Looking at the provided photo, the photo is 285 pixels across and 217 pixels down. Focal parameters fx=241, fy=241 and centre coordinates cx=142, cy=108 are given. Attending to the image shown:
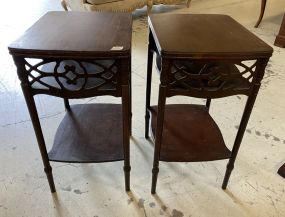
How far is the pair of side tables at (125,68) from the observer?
0.70 metres

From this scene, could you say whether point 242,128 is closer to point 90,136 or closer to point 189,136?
point 189,136

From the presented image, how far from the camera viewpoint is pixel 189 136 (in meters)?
1.09

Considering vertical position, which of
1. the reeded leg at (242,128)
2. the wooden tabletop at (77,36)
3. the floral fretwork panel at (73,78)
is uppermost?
the wooden tabletop at (77,36)

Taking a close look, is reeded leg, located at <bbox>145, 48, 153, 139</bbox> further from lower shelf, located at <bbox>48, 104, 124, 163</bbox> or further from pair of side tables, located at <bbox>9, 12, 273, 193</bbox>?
lower shelf, located at <bbox>48, 104, 124, 163</bbox>

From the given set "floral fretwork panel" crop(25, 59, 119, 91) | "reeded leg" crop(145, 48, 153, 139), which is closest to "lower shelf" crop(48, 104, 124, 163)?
"reeded leg" crop(145, 48, 153, 139)

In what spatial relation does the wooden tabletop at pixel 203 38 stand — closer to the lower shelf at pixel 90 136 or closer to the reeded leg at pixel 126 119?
the reeded leg at pixel 126 119

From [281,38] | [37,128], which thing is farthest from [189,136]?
[281,38]

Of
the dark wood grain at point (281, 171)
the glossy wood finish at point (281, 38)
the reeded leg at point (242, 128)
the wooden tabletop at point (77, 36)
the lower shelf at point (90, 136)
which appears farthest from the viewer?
the glossy wood finish at point (281, 38)

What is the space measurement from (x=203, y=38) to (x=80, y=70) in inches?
16.9

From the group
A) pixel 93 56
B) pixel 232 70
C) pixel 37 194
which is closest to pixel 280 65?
pixel 232 70

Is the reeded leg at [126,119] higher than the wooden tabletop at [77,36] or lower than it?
lower

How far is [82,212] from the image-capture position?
39.1 inches

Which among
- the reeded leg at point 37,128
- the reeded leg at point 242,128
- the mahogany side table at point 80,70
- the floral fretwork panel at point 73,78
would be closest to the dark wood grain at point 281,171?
the reeded leg at point 242,128

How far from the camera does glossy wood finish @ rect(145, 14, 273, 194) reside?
70cm
